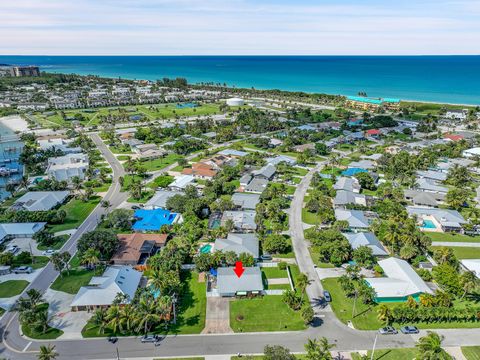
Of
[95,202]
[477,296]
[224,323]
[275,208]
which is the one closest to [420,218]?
[477,296]

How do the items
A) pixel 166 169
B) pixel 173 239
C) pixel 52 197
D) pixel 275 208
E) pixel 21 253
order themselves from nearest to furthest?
1. pixel 21 253
2. pixel 173 239
3. pixel 275 208
4. pixel 52 197
5. pixel 166 169

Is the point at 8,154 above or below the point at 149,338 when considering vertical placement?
above

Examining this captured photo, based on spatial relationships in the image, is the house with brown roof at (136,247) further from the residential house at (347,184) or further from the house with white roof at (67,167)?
the residential house at (347,184)

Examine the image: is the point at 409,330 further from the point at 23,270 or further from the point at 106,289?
the point at 23,270

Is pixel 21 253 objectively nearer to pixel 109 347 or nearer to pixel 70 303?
pixel 70 303

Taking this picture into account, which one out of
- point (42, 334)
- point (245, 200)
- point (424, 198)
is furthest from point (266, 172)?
point (42, 334)
